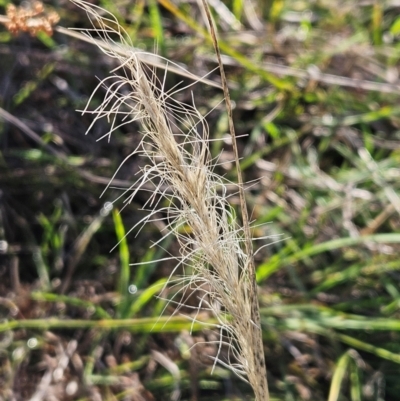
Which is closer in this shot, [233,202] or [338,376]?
[338,376]

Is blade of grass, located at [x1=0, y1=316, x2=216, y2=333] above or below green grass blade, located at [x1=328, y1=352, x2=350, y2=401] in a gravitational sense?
above

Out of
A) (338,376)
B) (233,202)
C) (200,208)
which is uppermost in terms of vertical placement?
(200,208)

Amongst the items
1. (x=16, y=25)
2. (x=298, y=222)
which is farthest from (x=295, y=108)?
(x=16, y=25)

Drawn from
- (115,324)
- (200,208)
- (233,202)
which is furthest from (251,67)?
(200,208)

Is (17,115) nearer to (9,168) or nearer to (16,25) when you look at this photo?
(9,168)

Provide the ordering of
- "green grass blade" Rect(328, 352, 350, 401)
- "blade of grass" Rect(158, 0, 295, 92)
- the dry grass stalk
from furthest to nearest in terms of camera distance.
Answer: "blade of grass" Rect(158, 0, 295, 92) → "green grass blade" Rect(328, 352, 350, 401) → the dry grass stalk

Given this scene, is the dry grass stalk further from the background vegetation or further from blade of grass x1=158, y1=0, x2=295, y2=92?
blade of grass x1=158, y1=0, x2=295, y2=92

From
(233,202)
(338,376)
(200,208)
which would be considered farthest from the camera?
(233,202)

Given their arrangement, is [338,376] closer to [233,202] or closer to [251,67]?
[233,202]

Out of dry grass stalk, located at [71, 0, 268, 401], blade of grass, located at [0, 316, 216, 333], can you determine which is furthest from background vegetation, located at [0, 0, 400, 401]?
dry grass stalk, located at [71, 0, 268, 401]
